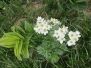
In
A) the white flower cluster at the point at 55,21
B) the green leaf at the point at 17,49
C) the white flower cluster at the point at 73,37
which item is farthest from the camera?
the white flower cluster at the point at 55,21

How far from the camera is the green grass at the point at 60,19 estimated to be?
8.54ft

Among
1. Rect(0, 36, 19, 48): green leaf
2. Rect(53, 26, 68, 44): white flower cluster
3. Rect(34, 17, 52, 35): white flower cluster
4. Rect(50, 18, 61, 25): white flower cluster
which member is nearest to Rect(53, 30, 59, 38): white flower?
Rect(53, 26, 68, 44): white flower cluster

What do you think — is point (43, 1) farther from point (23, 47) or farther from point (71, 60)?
point (71, 60)

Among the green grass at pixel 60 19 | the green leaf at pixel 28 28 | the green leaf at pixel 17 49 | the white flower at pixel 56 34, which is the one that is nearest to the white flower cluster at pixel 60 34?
the white flower at pixel 56 34

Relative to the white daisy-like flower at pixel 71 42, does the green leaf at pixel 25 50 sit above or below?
below

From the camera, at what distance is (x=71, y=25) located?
271 centimetres

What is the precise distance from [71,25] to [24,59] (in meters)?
0.71

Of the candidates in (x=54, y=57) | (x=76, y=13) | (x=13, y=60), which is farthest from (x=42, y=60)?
(x=76, y=13)

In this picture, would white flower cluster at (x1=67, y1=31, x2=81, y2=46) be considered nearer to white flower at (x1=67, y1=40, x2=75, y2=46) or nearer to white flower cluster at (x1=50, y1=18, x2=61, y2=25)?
white flower at (x1=67, y1=40, x2=75, y2=46)

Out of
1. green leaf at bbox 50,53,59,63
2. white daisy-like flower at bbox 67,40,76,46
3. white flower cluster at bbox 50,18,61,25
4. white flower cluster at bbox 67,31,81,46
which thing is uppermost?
white flower cluster at bbox 50,18,61,25

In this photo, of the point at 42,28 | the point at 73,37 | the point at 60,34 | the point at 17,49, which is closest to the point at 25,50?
the point at 17,49

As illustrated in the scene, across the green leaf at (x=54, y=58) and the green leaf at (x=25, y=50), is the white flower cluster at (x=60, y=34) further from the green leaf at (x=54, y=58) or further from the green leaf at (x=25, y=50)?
the green leaf at (x=25, y=50)

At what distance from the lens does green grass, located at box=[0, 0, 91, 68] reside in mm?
2602

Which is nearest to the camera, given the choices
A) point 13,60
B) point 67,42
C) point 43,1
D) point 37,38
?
point 67,42
